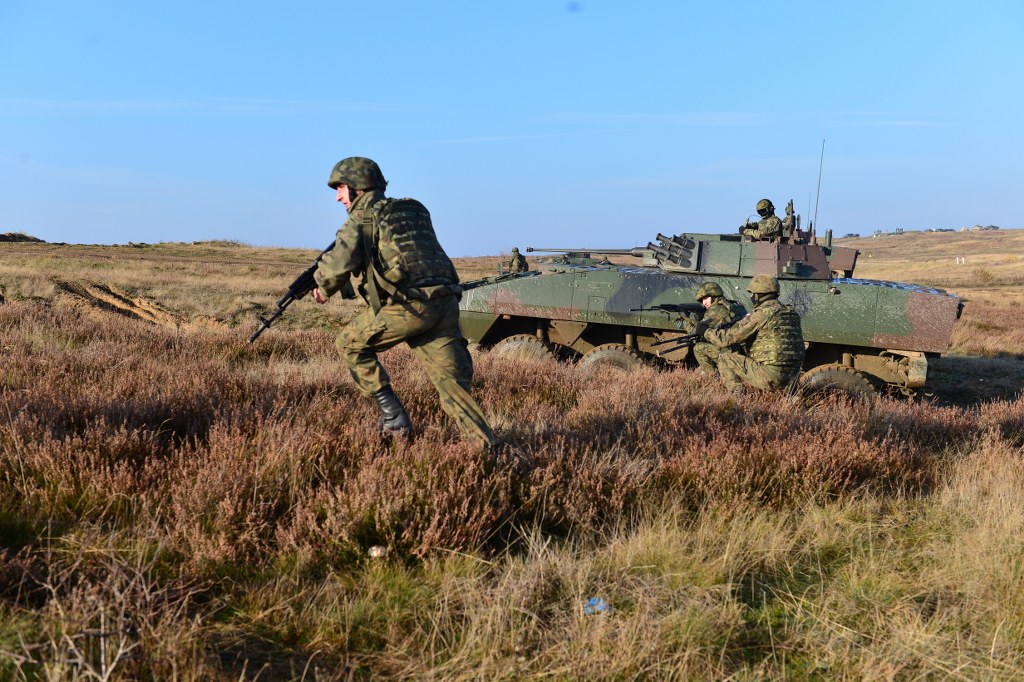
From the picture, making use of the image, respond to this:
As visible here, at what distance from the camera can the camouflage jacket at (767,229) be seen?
10.2m

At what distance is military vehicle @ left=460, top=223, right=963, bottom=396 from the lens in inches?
349

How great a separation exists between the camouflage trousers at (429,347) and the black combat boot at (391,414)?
0.15ft

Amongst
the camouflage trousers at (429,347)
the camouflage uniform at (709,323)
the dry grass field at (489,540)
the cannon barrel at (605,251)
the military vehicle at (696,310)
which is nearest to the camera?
the dry grass field at (489,540)

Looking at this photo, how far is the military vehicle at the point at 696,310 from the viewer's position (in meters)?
8.86

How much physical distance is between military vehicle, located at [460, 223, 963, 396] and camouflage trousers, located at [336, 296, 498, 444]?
14.4 feet

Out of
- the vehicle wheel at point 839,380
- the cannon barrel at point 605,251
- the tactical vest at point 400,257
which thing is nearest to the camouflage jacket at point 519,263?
the cannon barrel at point 605,251

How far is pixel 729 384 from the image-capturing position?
284 inches

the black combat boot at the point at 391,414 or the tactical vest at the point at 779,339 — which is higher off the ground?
the tactical vest at the point at 779,339

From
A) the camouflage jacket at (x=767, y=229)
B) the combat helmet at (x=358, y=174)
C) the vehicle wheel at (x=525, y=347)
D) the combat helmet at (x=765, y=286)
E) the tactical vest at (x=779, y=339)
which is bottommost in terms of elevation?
the vehicle wheel at (x=525, y=347)

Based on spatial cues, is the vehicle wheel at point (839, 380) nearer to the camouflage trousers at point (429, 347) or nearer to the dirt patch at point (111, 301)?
the camouflage trousers at point (429, 347)

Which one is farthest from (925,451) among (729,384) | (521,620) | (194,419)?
(194,419)

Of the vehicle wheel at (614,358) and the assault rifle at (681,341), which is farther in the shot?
the vehicle wheel at (614,358)

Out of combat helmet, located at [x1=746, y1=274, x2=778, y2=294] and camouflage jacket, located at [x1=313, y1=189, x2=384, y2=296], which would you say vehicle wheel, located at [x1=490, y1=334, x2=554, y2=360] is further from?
camouflage jacket, located at [x1=313, y1=189, x2=384, y2=296]

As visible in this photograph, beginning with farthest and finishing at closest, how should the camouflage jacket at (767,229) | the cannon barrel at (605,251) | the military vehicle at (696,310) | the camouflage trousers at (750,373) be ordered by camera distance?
the cannon barrel at (605,251)
the camouflage jacket at (767,229)
the military vehicle at (696,310)
the camouflage trousers at (750,373)
